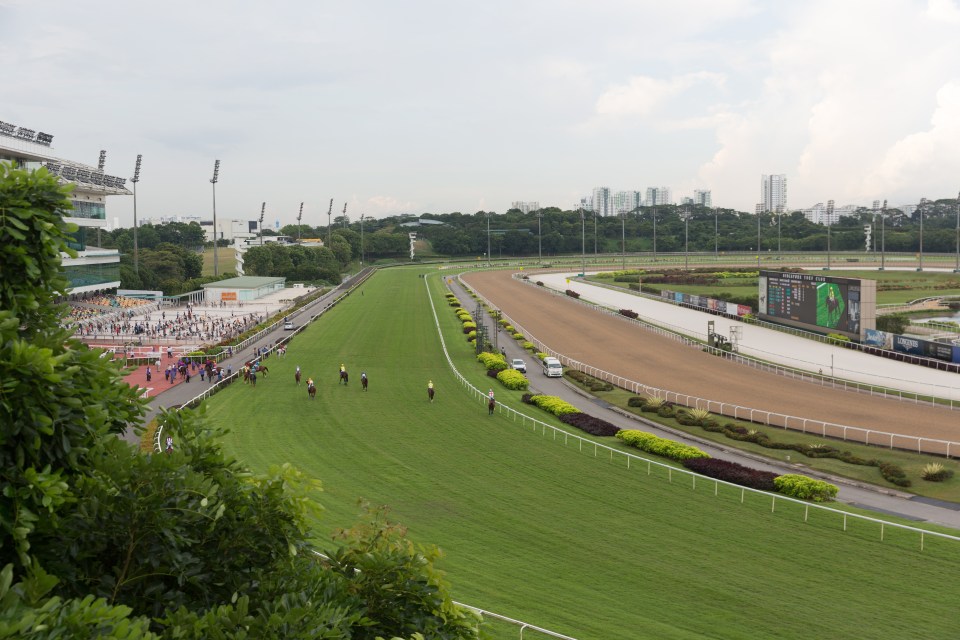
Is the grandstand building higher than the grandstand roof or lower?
higher

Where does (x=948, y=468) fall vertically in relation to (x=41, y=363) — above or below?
below

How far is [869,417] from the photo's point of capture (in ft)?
91.5

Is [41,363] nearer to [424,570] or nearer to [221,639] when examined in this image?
[221,639]

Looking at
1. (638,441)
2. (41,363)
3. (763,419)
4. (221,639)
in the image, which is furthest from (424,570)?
(763,419)

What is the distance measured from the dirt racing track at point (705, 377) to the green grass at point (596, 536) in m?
9.52

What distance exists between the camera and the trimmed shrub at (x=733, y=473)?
765 inches

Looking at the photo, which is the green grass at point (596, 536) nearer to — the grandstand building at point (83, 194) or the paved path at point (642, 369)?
the paved path at point (642, 369)

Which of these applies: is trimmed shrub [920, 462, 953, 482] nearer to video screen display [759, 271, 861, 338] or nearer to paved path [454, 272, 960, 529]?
paved path [454, 272, 960, 529]

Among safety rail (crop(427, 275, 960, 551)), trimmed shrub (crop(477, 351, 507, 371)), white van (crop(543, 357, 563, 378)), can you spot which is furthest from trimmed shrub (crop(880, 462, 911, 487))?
trimmed shrub (crop(477, 351, 507, 371))

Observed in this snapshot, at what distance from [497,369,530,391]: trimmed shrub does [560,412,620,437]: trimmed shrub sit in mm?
6161

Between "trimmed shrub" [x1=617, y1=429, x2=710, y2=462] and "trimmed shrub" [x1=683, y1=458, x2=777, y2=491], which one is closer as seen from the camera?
"trimmed shrub" [x1=683, y1=458, x2=777, y2=491]

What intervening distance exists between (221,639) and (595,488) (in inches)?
613

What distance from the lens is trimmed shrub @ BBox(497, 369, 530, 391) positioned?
33.7m

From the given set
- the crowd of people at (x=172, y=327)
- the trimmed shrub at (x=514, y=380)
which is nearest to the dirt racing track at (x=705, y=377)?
the trimmed shrub at (x=514, y=380)
